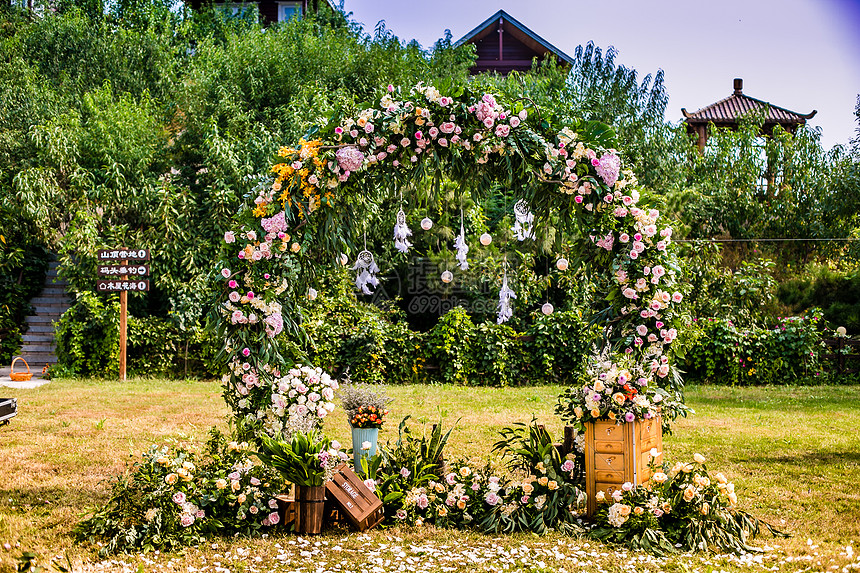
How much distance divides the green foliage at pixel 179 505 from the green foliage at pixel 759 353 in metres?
8.33

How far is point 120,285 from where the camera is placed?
426 inches

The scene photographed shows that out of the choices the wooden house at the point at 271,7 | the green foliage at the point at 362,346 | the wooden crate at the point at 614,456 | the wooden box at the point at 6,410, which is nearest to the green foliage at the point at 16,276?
the green foliage at the point at 362,346

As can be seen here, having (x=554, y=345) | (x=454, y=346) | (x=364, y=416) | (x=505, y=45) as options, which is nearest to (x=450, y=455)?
(x=364, y=416)

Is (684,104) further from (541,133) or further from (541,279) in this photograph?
(541,133)

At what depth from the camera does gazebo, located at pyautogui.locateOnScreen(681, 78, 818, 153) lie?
20.4 m

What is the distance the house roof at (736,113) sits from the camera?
66.8ft

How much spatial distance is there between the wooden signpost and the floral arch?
6748 mm

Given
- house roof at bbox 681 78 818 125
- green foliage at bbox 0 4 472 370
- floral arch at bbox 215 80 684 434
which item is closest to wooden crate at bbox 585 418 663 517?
floral arch at bbox 215 80 684 434

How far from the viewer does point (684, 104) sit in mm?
21031

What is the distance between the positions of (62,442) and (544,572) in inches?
192

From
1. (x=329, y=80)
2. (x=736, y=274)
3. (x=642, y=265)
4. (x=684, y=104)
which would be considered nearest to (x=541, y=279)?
(x=736, y=274)

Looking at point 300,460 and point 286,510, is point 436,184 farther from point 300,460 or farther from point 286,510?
point 286,510

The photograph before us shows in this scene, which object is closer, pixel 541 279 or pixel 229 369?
pixel 229 369

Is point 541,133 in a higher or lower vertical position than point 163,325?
higher
